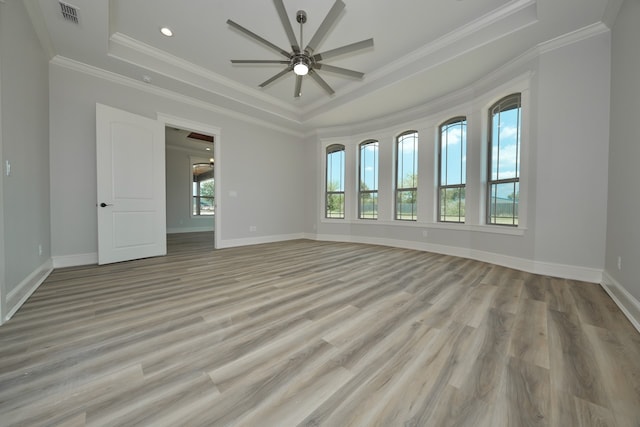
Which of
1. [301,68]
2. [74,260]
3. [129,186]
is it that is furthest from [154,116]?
[301,68]

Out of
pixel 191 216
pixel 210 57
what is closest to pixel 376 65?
pixel 210 57

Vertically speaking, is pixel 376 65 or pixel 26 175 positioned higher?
pixel 376 65

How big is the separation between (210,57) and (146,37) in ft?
2.73

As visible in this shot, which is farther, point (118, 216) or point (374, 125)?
point (374, 125)

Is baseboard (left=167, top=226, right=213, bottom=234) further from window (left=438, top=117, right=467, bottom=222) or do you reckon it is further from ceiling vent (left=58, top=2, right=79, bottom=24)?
window (left=438, top=117, right=467, bottom=222)

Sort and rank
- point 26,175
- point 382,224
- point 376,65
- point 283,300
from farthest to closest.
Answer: point 382,224
point 376,65
point 26,175
point 283,300

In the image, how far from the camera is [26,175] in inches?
98.5

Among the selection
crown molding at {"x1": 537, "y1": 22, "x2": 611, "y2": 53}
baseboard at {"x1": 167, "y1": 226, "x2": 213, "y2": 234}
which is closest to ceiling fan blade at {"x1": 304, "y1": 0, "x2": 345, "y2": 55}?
crown molding at {"x1": 537, "y1": 22, "x2": 611, "y2": 53}

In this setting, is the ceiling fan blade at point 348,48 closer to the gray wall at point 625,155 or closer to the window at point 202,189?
the gray wall at point 625,155

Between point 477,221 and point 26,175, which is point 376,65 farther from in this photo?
point 26,175

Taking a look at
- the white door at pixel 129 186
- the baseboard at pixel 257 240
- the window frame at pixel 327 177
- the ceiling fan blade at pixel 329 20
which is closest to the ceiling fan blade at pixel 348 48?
the ceiling fan blade at pixel 329 20

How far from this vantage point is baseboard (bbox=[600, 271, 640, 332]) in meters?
1.83

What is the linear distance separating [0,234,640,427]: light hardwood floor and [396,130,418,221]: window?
2805mm

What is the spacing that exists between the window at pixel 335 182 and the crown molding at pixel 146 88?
175 cm
